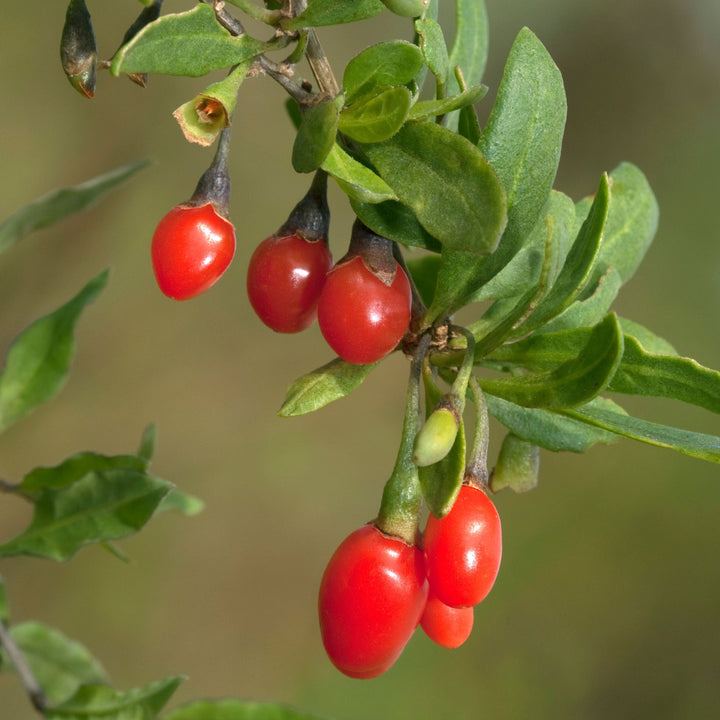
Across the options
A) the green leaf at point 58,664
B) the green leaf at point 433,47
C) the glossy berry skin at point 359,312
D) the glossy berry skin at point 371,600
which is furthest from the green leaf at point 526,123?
the green leaf at point 58,664

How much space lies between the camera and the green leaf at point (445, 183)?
753mm

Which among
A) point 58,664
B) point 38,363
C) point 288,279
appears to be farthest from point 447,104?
point 58,664

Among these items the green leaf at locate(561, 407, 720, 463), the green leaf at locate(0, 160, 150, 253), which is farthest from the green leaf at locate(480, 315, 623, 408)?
the green leaf at locate(0, 160, 150, 253)

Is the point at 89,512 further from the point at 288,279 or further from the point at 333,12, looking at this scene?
the point at 333,12

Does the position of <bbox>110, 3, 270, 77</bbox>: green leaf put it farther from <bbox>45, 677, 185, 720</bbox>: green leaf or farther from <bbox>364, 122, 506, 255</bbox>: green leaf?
<bbox>45, 677, 185, 720</bbox>: green leaf

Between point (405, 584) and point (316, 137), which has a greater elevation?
point (316, 137)

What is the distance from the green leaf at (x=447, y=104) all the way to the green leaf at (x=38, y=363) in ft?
1.55

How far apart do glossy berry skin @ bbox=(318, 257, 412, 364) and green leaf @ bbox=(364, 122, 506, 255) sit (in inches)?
4.0

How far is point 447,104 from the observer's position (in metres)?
0.80

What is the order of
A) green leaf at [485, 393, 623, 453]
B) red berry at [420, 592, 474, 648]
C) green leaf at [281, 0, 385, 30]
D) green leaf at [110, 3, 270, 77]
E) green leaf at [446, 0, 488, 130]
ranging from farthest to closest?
1. green leaf at [446, 0, 488, 130]
2. green leaf at [485, 393, 623, 453]
3. red berry at [420, 592, 474, 648]
4. green leaf at [281, 0, 385, 30]
5. green leaf at [110, 3, 270, 77]

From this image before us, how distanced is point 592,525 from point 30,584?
2148mm

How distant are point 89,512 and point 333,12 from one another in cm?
60

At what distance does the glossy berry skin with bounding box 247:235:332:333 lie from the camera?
96cm

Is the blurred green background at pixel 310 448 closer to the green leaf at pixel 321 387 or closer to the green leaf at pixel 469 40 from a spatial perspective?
the green leaf at pixel 469 40
